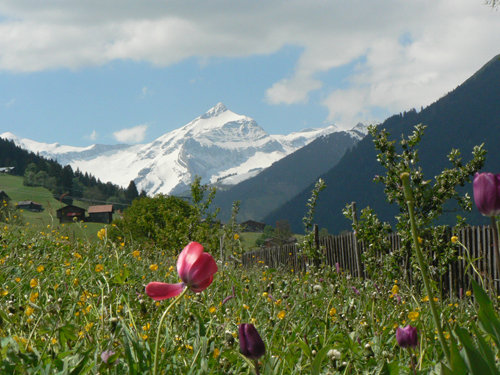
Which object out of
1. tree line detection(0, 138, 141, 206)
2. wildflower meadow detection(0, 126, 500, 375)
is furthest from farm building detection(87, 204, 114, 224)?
wildflower meadow detection(0, 126, 500, 375)

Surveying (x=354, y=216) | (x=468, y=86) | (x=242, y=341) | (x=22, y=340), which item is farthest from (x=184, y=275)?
(x=468, y=86)

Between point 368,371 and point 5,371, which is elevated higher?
point 5,371

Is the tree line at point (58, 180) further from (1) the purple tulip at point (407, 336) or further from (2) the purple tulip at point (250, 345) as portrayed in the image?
(2) the purple tulip at point (250, 345)

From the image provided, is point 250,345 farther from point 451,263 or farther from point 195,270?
point 451,263

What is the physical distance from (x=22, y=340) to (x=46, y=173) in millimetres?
119446

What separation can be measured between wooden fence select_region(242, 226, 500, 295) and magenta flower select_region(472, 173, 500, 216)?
3623 millimetres

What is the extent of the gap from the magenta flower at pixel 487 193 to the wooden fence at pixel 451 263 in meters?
3.62

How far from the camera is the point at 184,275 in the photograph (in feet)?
3.56

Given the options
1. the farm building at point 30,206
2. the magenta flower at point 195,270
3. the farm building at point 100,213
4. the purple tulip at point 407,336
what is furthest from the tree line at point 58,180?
the magenta flower at point 195,270

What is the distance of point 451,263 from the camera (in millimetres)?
8562

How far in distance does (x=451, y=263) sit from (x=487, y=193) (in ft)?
26.7

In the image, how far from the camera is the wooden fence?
7.73m

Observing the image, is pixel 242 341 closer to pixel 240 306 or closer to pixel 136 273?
pixel 240 306

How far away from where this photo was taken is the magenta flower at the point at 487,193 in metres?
1.03
